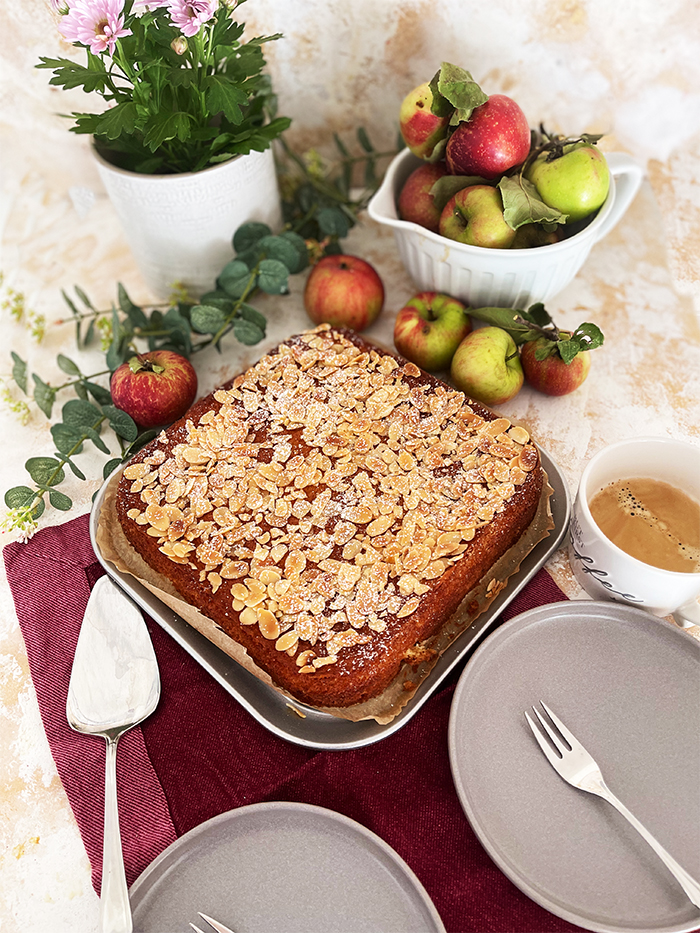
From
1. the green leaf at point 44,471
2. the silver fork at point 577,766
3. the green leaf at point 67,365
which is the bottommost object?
the silver fork at point 577,766

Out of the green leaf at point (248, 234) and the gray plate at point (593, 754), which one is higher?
the green leaf at point (248, 234)

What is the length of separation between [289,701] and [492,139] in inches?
27.7

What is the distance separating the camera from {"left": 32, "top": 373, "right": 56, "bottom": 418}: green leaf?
0.92 metres

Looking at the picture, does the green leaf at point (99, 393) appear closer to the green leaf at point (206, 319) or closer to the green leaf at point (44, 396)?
the green leaf at point (44, 396)

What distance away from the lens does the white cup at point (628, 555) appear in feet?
2.04

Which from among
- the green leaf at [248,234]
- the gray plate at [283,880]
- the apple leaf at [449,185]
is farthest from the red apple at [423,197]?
the gray plate at [283,880]

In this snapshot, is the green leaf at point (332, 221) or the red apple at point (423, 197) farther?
the green leaf at point (332, 221)

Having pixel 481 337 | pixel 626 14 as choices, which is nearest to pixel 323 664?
pixel 481 337

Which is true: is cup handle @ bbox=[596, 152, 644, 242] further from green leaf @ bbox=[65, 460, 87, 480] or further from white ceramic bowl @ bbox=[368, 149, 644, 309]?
green leaf @ bbox=[65, 460, 87, 480]

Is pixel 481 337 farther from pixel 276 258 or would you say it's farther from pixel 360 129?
pixel 360 129

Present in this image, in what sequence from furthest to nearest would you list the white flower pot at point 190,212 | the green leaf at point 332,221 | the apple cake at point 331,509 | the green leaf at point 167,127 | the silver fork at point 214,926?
the green leaf at point 332,221, the white flower pot at point 190,212, the green leaf at point 167,127, the apple cake at point 331,509, the silver fork at point 214,926

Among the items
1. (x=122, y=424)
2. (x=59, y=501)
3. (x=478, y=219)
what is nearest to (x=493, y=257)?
(x=478, y=219)

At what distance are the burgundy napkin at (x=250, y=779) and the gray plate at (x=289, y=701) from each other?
23 mm

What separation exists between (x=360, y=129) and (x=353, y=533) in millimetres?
772
